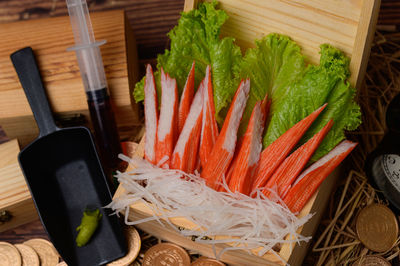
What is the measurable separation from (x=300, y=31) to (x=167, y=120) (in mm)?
696

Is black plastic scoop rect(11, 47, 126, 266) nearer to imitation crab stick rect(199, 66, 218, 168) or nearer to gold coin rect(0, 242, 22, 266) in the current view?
gold coin rect(0, 242, 22, 266)

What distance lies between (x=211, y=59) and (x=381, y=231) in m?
1.11

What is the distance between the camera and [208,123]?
1510 mm

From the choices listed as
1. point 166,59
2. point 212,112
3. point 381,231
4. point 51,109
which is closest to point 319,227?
point 381,231

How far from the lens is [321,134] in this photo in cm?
140

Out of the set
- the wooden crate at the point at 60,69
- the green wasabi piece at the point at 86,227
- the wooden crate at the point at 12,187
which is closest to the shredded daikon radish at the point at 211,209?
the green wasabi piece at the point at 86,227

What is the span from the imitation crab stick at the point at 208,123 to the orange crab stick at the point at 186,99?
2.5 inches

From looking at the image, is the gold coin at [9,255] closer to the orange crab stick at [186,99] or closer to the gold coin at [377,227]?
the orange crab stick at [186,99]

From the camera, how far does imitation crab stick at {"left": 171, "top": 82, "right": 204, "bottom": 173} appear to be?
60.1 inches

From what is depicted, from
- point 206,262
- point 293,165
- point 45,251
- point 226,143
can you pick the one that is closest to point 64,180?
point 45,251

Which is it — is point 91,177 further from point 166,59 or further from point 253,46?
point 253,46

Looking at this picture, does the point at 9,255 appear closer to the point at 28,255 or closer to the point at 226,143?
the point at 28,255

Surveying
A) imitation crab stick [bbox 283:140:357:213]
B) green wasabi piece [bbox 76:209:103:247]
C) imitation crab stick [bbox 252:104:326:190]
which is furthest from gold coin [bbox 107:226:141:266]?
imitation crab stick [bbox 283:140:357:213]

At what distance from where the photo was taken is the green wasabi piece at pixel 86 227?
67.6 inches
